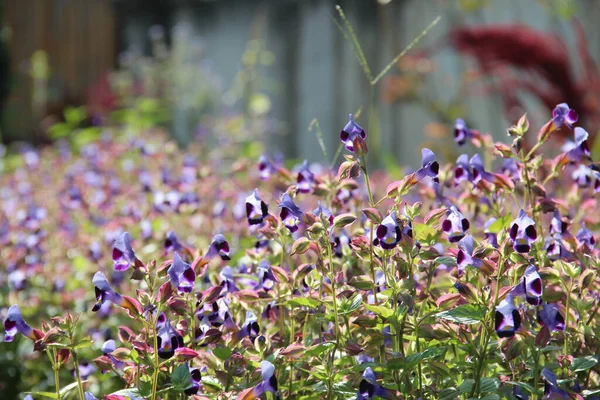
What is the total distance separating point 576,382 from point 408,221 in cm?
37

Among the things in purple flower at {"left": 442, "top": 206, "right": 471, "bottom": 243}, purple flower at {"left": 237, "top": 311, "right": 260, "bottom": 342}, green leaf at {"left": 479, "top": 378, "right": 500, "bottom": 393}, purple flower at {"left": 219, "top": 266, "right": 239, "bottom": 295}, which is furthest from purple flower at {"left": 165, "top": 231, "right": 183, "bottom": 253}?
green leaf at {"left": 479, "top": 378, "right": 500, "bottom": 393}

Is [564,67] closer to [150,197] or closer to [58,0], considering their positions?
[150,197]

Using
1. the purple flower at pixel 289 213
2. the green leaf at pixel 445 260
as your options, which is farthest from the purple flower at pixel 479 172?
the purple flower at pixel 289 213

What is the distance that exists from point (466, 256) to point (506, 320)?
139 millimetres

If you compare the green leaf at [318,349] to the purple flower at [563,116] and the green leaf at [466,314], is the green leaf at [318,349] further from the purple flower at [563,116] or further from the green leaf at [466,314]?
the purple flower at [563,116]

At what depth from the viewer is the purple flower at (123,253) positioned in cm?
129

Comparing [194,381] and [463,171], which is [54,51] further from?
[194,381]

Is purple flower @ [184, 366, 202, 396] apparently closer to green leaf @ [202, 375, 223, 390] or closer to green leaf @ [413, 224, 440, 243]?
green leaf @ [202, 375, 223, 390]

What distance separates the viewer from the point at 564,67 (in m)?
3.93

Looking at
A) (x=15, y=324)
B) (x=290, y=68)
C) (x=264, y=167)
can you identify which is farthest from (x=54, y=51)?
(x=15, y=324)

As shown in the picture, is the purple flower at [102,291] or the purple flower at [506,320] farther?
the purple flower at [102,291]

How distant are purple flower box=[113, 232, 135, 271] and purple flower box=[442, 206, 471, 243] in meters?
0.49

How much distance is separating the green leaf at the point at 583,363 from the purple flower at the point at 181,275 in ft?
1.90

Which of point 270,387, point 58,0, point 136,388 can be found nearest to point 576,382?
point 270,387
